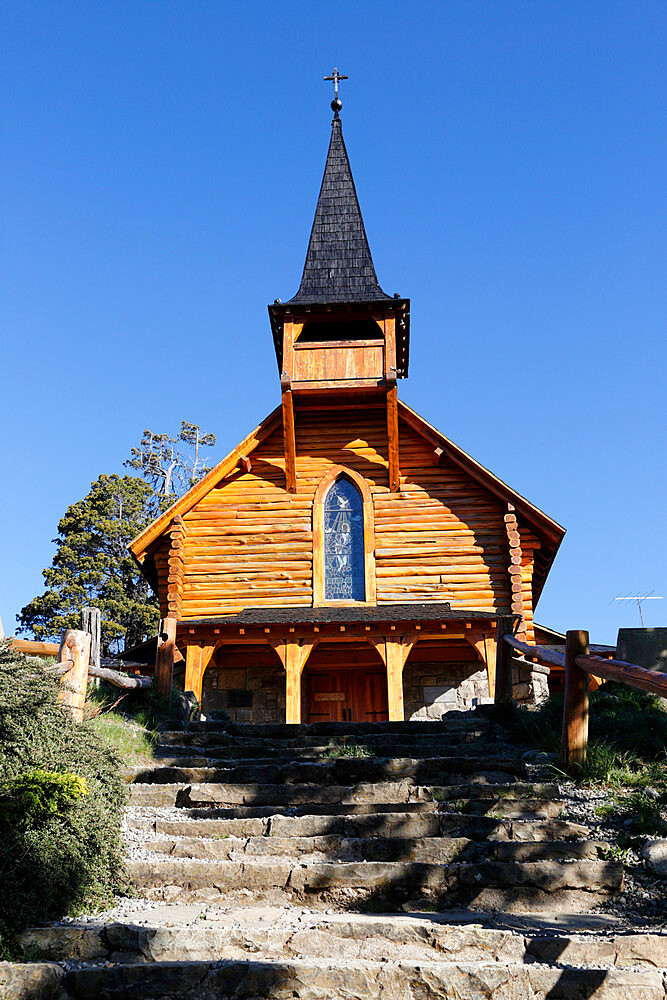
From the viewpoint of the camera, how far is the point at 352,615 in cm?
1510

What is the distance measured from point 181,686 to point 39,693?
10973mm

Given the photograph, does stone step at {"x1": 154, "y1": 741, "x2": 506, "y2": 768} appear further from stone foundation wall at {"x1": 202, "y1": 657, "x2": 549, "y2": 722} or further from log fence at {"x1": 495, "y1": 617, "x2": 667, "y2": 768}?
stone foundation wall at {"x1": 202, "y1": 657, "x2": 549, "y2": 722}

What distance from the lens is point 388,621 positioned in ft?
48.4

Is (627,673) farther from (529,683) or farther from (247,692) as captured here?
(247,692)

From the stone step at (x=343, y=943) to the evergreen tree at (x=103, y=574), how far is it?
25.4 m

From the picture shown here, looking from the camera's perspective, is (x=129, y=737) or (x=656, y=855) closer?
(x=656, y=855)

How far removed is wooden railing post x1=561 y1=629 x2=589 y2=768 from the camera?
22.4 ft

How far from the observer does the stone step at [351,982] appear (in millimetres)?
3938

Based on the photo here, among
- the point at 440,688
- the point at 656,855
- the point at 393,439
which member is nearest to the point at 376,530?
the point at 393,439

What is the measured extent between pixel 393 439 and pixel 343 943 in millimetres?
12272

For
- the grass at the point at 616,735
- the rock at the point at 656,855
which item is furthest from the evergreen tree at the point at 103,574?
the rock at the point at 656,855

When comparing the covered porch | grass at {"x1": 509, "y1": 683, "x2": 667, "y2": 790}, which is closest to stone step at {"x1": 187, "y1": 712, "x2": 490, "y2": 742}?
grass at {"x1": 509, "y1": 683, "x2": 667, "y2": 790}

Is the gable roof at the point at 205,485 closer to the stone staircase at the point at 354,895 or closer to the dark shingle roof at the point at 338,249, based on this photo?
the dark shingle roof at the point at 338,249

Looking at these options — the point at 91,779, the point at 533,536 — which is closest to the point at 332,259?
the point at 533,536
